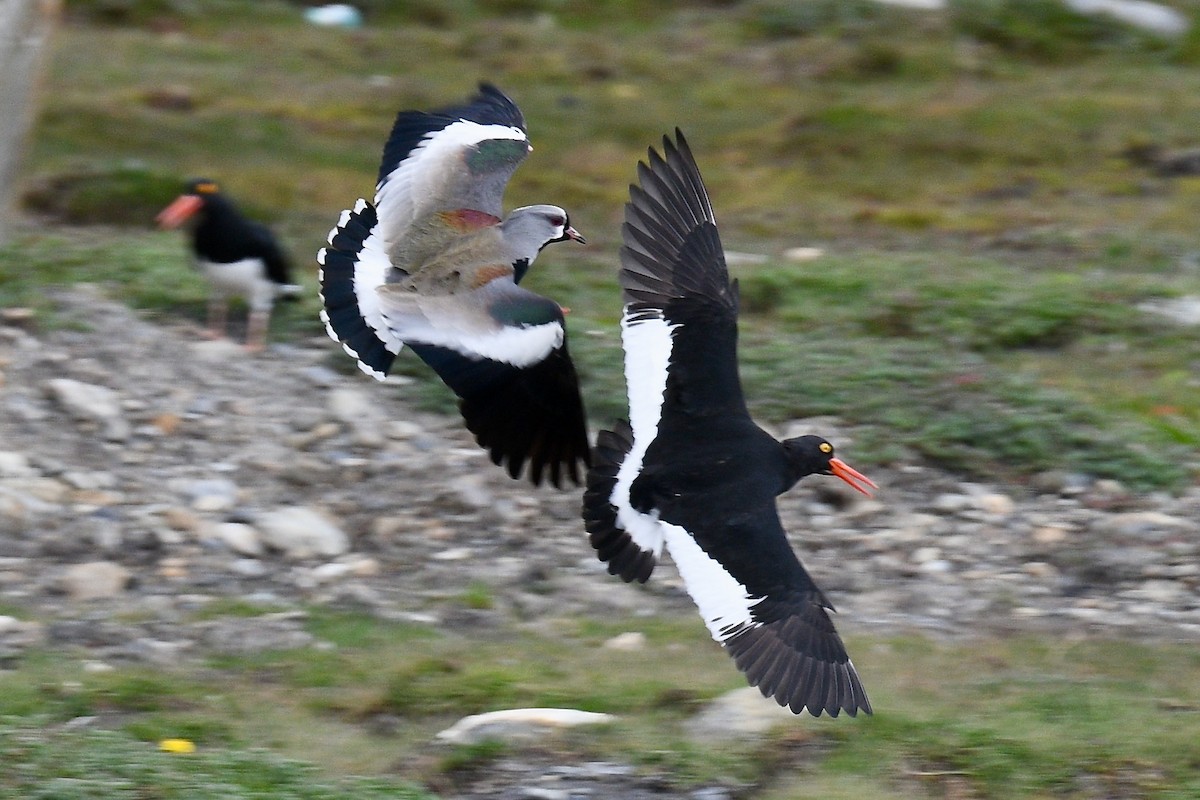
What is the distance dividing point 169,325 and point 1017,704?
14.1 ft

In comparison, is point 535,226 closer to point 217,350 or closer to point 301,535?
point 301,535

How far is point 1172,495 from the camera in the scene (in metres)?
6.93

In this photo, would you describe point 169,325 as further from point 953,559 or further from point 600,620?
point 953,559

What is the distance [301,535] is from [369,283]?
3.61 feet

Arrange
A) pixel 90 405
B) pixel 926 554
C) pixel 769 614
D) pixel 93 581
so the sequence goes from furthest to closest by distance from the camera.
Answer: pixel 90 405
pixel 926 554
pixel 93 581
pixel 769 614

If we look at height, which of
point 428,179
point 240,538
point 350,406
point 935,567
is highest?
point 428,179

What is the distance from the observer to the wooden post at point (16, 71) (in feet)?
26.0

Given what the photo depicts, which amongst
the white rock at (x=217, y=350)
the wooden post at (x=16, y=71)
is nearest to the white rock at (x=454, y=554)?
the white rock at (x=217, y=350)

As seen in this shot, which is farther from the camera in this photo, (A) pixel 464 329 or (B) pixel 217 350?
(B) pixel 217 350

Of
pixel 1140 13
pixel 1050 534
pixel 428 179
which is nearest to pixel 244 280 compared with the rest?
pixel 428 179

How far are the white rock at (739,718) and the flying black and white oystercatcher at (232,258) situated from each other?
127 inches

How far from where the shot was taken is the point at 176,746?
4.96m

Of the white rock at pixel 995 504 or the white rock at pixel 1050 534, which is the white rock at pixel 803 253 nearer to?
the white rock at pixel 995 504

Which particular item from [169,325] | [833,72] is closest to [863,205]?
[833,72]
